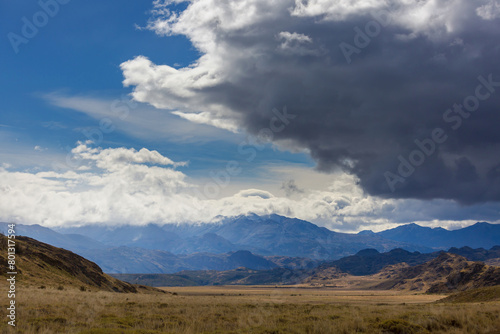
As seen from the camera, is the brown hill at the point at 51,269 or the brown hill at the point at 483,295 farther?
the brown hill at the point at 483,295

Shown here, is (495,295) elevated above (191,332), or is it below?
below

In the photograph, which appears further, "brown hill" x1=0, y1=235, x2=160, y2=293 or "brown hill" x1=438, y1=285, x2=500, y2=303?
"brown hill" x1=438, y1=285, x2=500, y2=303

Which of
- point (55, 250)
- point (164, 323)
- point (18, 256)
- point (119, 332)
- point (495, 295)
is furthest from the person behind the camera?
point (55, 250)

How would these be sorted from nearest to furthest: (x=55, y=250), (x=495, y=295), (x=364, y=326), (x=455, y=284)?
(x=364, y=326) → (x=495, y=295) → (x=55, y=250) → (x=455, y=284)

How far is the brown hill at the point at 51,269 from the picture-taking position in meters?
54.6

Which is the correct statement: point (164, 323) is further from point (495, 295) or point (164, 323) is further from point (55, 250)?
point (55, 250)

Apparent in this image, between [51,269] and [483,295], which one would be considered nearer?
[483,295]

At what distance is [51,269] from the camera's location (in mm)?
67375

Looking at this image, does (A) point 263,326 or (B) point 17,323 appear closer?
(B) point 17,323

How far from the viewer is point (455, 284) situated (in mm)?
143250

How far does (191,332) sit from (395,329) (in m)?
10.9

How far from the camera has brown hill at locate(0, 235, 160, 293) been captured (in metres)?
54.6

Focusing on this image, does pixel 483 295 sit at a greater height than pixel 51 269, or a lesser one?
lesser

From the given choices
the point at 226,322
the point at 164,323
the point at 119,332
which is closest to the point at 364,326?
the point at 226,322
